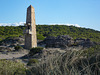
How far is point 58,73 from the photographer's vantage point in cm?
439

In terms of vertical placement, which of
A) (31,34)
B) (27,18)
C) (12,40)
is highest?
(27,18)

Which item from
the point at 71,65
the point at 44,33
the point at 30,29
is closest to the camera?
the point at 71,65

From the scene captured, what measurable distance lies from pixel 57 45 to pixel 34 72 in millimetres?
20074

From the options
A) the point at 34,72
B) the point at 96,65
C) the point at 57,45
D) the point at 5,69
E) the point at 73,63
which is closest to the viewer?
the point at 96,65

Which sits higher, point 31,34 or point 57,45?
point 31,34

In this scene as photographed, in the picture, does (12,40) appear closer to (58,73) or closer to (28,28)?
(28,28)

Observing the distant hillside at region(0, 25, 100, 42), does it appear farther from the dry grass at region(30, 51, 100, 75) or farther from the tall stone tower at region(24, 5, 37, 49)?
the dry grass at region(30, 51, 100, 75)

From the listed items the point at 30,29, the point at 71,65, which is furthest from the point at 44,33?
the point at 71,65

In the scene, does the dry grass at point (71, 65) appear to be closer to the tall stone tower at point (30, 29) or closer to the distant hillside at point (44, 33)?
the tall stone tower at point (30, 29)

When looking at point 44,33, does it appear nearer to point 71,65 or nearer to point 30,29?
point 30,29

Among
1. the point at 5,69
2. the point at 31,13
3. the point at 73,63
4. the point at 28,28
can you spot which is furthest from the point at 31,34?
the point at 73,63

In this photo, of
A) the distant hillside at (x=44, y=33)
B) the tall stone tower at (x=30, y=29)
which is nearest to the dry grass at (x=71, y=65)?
the tall stone tower at (x=30, y=29)

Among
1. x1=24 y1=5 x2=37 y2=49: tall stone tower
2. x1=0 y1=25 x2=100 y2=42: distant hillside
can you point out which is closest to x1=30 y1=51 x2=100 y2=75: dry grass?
x1=24 y1=5 x2=37 y2=49: tall stone tower

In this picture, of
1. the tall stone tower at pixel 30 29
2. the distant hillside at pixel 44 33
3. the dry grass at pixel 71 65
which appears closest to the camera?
the dry grass at pixel 71 65
